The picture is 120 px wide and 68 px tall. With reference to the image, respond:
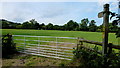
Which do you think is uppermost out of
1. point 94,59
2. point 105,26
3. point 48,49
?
point 105,26

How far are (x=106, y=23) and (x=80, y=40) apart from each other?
1309mm

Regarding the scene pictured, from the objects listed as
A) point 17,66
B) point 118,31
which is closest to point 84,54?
point 118,31

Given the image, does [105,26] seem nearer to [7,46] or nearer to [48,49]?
[48,49]

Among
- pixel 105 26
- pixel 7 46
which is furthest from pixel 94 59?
pixel 7 46

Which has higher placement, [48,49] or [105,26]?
[105,26]

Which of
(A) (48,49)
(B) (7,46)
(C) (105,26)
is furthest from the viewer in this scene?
(A) (48,49)

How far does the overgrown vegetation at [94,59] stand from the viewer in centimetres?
258

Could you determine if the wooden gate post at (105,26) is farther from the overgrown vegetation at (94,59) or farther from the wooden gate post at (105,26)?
the overgrown vegetation at (94,59)

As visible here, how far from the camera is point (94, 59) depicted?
2924 mm

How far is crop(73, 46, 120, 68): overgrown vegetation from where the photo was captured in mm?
Answer: 2577

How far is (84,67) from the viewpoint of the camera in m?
3.18

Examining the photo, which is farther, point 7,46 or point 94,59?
point 7,46

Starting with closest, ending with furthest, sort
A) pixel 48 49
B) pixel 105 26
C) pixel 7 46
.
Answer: pixel 105 26 → pixel 7 46 → pixel 48 49

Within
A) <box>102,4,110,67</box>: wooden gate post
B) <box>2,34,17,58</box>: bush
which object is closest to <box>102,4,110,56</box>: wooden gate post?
<box>102,4,110,67</box>: wooden gate post
